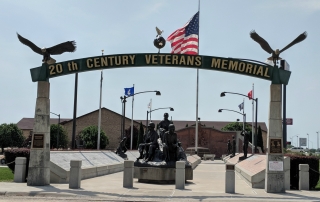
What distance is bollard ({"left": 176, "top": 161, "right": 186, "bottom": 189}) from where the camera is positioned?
15.7 meters

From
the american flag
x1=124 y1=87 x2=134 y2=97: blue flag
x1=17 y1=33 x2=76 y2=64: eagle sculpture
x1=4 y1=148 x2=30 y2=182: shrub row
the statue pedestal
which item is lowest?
the statue pedestal

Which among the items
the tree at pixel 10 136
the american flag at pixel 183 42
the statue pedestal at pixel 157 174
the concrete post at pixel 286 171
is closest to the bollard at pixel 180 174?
the statue pedestal at pixel 157 174

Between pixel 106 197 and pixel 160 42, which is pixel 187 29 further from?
pixel 106 197

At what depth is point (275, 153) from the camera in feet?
51.8

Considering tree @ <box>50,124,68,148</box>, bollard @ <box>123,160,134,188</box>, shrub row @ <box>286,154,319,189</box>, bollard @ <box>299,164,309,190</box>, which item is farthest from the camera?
tree @ <box>50,124,68,148</box>

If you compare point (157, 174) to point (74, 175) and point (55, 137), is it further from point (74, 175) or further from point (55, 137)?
point (55, 137)

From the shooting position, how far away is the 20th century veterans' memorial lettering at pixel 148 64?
16.3 metres

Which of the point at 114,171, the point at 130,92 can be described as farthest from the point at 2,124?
the point at 114,171

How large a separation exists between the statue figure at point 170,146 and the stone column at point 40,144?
17.2 ft

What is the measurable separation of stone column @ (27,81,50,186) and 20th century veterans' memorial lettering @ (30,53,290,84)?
63 cm

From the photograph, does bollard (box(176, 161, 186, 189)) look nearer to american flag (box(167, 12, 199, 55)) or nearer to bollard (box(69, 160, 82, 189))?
bollard (box(69, 160, 82, 189))

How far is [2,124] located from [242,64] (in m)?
73.0

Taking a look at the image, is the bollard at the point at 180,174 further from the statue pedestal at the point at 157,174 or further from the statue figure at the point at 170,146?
the statue figure at the point at 170,146

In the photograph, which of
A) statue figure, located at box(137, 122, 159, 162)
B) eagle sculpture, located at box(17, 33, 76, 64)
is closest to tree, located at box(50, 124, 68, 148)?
statue figure, located at box(137, 122, 159, 162)
